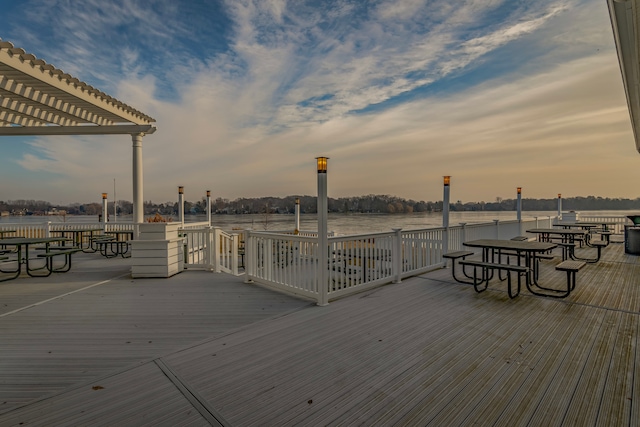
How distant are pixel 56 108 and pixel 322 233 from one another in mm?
6133

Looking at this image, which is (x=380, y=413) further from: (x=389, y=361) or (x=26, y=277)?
(x=26, y=277)

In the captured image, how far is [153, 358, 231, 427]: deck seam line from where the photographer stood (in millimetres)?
1687

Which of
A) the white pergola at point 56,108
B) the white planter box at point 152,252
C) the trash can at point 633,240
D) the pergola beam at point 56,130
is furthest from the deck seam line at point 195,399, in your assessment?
the trash can at point 633,240

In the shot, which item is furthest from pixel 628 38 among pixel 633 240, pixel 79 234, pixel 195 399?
pixel 79 234

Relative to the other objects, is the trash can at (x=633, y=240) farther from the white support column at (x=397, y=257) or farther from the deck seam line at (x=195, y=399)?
the deck seam line at (x=195, y=399)

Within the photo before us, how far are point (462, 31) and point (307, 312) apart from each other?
25.1 ft

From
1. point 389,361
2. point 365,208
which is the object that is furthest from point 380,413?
point 365,208

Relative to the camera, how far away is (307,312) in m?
3.66

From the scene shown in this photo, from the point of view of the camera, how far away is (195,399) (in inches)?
74.0

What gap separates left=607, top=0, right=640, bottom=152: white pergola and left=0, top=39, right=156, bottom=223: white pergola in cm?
705

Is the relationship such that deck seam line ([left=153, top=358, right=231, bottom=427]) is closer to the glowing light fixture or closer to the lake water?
the glowing light fixture

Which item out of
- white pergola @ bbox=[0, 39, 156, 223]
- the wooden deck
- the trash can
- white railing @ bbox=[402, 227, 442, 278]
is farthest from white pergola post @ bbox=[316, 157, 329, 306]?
the trash can

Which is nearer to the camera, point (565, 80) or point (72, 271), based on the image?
point (72, 271)

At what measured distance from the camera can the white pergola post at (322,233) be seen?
388cm
